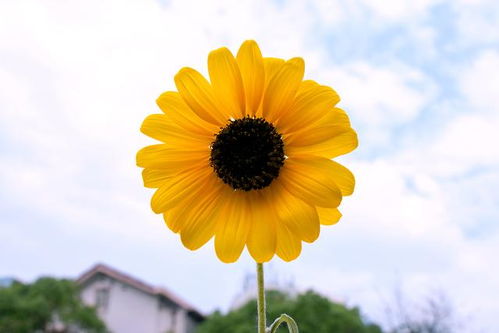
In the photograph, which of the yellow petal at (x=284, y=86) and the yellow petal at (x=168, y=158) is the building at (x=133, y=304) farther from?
the yellow petal at (x=284, y=86)

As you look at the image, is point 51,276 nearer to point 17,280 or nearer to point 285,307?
point 17,280

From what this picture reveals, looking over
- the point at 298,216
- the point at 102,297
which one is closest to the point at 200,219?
the point at 298,216

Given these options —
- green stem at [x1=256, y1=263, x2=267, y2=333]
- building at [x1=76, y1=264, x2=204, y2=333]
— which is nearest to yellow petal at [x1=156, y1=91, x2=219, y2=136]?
green stem at [x1=256, y1=263, x2=267, y2=333]

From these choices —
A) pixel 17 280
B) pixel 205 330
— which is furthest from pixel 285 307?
pixel 17 280

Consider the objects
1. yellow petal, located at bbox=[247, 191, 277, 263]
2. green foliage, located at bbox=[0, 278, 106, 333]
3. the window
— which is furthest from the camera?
the window

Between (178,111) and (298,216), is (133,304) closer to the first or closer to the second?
(178,111)

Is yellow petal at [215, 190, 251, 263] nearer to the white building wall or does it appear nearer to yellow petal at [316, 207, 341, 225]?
yellow petal at [316, 207, 341, 225]

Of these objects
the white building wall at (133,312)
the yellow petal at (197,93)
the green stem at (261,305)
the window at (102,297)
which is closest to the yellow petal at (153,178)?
the yellow petal at (197,93)
